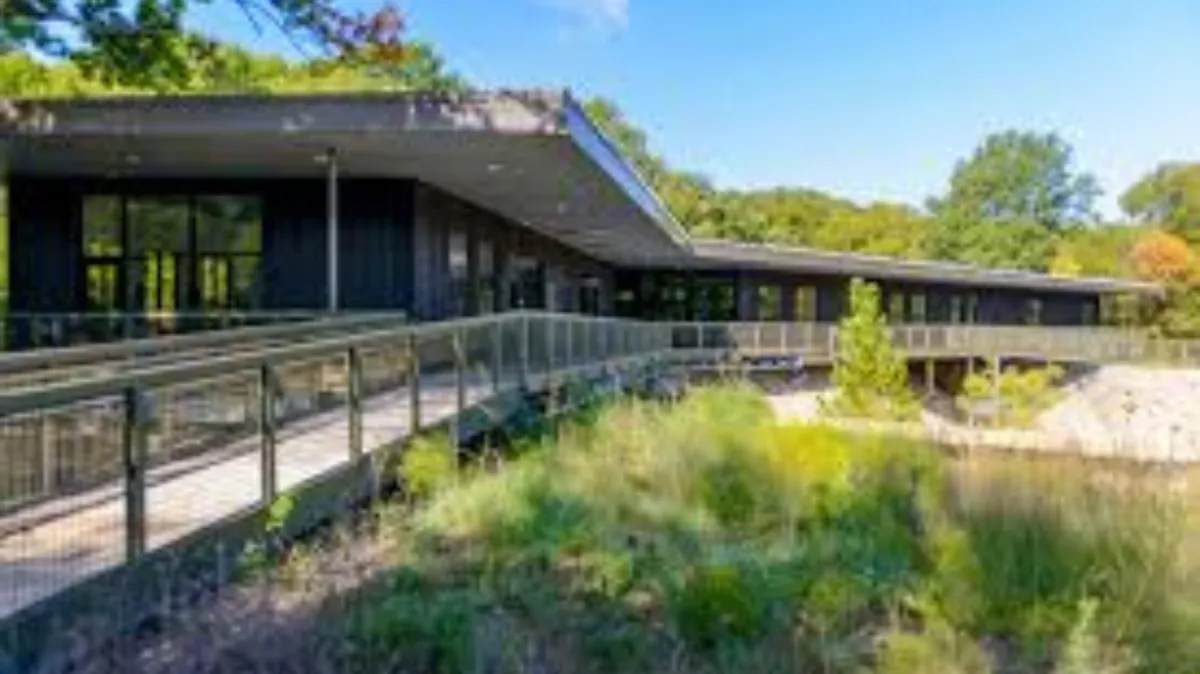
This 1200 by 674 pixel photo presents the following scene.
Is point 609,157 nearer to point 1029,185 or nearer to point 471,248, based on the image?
point 471,248

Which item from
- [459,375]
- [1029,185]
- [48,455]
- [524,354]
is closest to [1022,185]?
[1029,185]

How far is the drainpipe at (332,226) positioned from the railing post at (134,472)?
34.0 ft

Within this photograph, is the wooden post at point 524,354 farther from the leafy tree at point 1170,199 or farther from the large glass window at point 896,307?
the leafy tree at point 1170,199

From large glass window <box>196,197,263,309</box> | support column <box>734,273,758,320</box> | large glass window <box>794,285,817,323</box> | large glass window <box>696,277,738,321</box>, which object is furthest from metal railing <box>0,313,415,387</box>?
large glass window <box>794,285,817,323</box>

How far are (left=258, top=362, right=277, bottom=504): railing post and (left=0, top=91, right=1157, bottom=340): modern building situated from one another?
6.49 meters

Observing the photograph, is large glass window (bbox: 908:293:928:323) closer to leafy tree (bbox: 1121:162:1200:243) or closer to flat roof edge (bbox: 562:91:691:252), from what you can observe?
flat roof edge (bbox: 562:91:691:252)

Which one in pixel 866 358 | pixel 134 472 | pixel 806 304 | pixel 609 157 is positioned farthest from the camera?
pixel 806 304

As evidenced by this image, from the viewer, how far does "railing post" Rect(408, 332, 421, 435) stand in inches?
416

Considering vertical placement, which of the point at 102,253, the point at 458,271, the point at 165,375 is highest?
the point at 102,253

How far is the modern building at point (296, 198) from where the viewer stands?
47.4ft

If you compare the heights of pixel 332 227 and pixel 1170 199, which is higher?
pixel 1170 199

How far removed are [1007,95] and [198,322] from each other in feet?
264

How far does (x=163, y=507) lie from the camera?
6887mm

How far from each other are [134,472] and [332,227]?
11.4 meters
